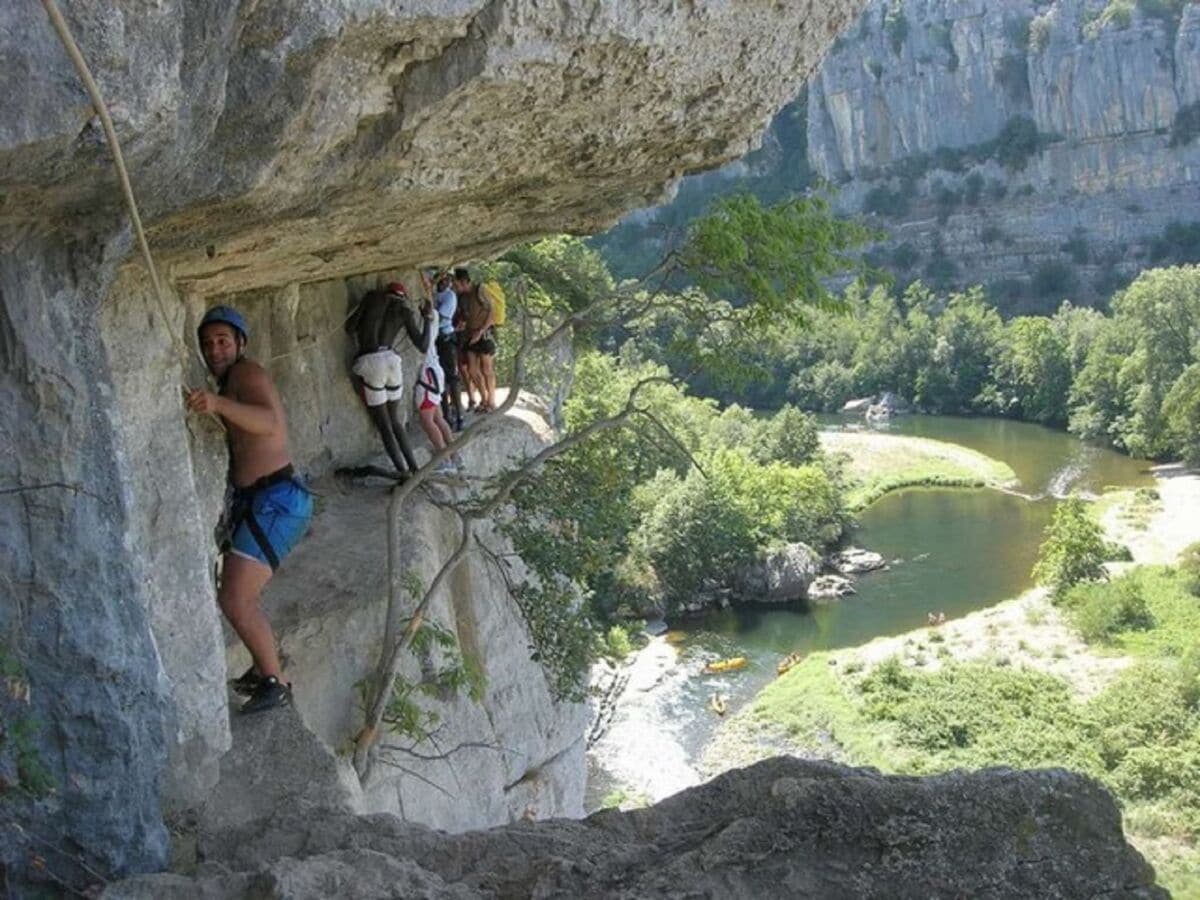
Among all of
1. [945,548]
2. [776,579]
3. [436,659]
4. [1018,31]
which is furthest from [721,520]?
[1018,31]

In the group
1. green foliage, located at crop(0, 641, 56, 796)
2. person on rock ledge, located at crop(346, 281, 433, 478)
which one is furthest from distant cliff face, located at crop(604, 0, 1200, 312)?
green foliage, located at crop(0, 641, 56, 796)

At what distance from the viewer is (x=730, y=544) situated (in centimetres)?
3017

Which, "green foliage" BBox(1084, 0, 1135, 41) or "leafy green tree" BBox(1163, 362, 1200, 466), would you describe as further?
"green foliage" BBox(1084, 0, 1135, 41)

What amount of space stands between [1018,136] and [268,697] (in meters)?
78.9

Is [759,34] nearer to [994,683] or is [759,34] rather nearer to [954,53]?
[994,683]

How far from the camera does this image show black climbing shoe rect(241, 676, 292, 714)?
4527mm

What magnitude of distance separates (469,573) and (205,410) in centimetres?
349

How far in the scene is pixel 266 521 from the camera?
4746 mm

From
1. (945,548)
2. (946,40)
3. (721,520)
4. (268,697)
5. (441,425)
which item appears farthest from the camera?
(946,40)

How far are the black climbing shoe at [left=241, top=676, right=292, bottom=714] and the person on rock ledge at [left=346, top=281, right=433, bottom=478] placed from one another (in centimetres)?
288

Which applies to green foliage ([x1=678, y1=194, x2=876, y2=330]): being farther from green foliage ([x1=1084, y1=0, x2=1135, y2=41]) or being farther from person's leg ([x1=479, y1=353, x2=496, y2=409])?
green foliage ([x1=1084, y1=0, x2=1135, y2=41])

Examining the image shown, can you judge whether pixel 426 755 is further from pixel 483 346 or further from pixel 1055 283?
pixel 1055 283

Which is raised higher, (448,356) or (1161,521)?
(448,356)

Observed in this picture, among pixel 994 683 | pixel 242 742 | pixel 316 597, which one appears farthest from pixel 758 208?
pixel 994 683
